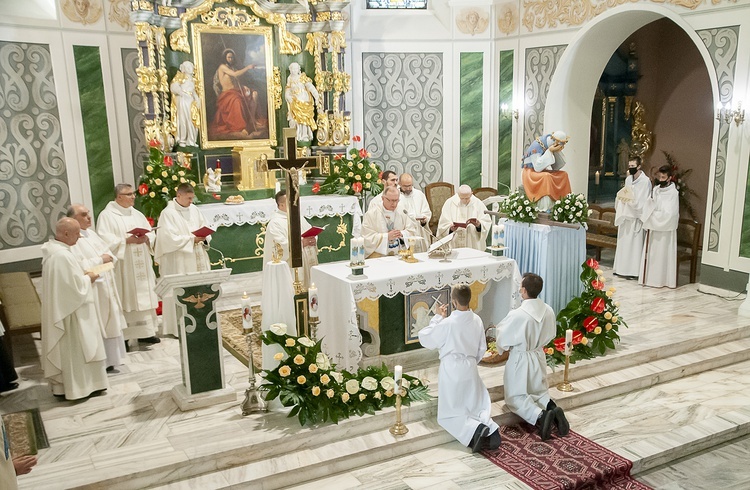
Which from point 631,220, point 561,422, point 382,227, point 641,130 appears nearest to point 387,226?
point 382,227

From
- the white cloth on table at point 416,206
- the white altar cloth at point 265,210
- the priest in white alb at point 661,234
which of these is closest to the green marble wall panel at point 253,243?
the white altar cloth at point 265,210

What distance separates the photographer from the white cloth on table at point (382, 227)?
26.4 ft

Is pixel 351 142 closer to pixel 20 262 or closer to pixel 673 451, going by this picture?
pixel 20 262

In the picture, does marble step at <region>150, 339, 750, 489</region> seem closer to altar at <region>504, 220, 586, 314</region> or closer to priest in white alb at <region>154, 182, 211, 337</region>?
altar at <region>504, 220, 586, 314</region>

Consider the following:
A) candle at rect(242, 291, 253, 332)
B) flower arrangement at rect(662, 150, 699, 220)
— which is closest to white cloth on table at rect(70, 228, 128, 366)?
candle at rect(242, 291, 253, 332)

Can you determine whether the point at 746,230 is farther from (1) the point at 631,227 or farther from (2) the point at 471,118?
(2) the point at 471,118

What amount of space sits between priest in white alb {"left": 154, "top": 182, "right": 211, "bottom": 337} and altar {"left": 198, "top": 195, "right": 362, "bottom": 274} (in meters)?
1.95

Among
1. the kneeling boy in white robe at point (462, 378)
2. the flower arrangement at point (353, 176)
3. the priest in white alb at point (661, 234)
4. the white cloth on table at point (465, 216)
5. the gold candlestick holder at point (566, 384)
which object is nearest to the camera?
the kneeling boy in white robe at point (462, 378)

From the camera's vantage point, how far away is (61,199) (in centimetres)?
1044

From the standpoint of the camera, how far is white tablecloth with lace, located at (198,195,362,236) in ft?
34.7

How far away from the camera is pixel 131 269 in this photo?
7.71 metres

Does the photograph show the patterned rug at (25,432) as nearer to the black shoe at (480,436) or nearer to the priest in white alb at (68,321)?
the priest in white alb at (68,321)

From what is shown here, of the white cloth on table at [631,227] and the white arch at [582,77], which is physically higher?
the white arch at [582,77]

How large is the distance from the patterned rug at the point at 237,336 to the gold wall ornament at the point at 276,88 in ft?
14.4
